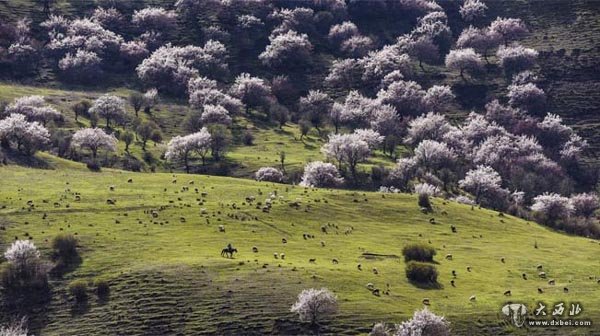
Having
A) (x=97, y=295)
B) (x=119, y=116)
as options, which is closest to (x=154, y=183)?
(x=97, y=295)

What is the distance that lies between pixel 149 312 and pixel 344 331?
18569 millimetres

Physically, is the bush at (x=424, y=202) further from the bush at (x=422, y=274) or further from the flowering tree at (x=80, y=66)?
the flowering tree at (x=80, y=66)

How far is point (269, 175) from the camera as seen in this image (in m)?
133

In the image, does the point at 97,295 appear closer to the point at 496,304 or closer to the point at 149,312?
the point at 149,312

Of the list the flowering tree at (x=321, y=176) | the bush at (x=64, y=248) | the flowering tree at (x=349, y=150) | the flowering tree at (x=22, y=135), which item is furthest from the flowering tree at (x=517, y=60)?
the bush at (x=64, y=248)

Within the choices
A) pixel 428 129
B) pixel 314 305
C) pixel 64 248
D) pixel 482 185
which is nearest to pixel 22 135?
pixel 64 248

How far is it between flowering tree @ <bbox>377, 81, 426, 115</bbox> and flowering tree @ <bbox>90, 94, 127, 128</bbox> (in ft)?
210

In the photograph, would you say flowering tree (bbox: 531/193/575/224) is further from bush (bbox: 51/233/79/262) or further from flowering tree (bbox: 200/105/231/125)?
bush (bbox: 51/233/79/262)

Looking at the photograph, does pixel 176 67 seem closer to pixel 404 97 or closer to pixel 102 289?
pixel 404 97

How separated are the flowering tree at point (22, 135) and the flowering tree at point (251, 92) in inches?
2497

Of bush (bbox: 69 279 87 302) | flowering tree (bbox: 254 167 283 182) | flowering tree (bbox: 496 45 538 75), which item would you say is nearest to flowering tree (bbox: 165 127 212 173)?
flowering tree (bbox: 254 167 283 182)

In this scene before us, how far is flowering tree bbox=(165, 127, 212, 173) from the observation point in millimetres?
140250

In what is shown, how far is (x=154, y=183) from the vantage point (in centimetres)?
11119

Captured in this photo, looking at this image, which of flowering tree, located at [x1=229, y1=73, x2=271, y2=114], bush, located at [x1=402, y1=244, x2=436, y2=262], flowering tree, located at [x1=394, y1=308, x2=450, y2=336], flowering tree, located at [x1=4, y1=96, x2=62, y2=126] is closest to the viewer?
flowering tree, located at [x1=394, y1=308, x2=450, y2=336]
